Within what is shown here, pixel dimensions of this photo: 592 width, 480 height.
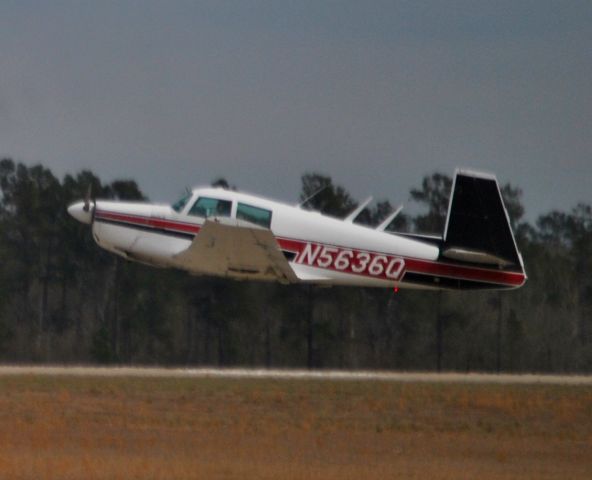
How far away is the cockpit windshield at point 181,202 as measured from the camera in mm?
28703

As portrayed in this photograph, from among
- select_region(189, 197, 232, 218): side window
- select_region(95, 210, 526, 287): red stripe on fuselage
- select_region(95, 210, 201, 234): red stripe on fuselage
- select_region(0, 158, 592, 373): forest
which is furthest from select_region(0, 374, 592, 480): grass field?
select_region(0, 158, 592, 373): forest

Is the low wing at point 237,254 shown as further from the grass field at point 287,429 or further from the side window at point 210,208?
the grass field at point 287,429

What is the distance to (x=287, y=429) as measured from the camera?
19.8 meters

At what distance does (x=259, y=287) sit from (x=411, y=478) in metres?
22.6

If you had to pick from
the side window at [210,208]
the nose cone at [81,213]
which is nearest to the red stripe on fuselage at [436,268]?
the nose cone at [81,213]

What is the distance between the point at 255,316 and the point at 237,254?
1002 centimetres

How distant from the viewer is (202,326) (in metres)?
38.6

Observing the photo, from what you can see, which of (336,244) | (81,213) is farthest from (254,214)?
(81,213)

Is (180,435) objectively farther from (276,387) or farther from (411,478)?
(276,387)

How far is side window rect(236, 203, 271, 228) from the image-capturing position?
1105 inches

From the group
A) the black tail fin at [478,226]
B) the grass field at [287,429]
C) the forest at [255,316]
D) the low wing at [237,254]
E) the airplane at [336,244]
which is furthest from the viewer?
the forest at [255,316]

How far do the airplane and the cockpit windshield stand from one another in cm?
3

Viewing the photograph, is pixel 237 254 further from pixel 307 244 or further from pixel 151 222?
pixel 151 222

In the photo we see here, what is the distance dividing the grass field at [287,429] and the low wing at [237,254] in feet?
9.51
